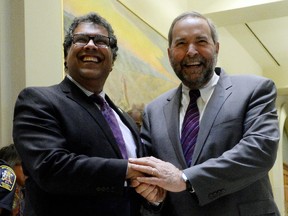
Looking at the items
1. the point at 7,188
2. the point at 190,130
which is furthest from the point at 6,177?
the point at 190,130

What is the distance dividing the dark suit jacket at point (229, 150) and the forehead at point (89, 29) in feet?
2.00

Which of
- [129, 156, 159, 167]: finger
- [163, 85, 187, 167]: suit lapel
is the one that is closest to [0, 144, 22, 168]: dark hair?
[163, 85, 187, 167]: suit lapel

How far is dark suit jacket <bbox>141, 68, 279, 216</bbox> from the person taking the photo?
82.5 inches

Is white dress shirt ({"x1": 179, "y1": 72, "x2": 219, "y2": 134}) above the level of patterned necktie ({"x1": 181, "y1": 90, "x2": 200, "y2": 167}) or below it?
above

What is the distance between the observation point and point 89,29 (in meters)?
2.43

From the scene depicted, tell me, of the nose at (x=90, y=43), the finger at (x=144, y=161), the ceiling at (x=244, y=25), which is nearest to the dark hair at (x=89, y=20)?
the nose at (x=90, y=43)

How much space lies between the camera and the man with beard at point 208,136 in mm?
2092

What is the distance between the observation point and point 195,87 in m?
2.58

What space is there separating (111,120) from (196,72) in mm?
565

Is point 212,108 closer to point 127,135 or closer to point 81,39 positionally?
point 127,135

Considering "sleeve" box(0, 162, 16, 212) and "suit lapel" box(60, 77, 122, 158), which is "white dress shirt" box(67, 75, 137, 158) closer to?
"suit lapel" box(60, 77, 122, 158)

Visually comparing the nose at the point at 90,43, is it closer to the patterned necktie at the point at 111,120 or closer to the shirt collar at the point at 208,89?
the patterned necktie at the point at 111,120

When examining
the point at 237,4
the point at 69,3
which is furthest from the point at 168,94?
the point at 237,4

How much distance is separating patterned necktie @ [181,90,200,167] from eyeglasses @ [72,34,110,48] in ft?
1.97
